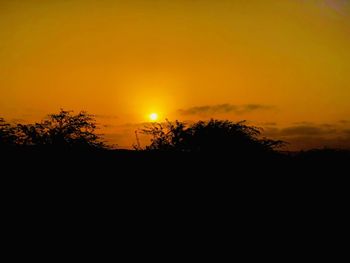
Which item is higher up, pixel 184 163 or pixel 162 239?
pixel 184 163

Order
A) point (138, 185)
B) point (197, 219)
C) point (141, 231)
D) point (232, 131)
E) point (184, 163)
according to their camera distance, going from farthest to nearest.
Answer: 1. point (232, 131)
2. point (184, 163)
3. point (138, 185)
4. point (197, 219)
5. point (141, 231)

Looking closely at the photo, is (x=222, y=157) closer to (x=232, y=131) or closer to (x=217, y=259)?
(x=217, y=259)

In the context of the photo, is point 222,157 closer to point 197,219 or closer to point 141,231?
point 197,219

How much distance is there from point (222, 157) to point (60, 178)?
654cm

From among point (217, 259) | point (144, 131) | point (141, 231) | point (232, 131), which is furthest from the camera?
point (144, 131)

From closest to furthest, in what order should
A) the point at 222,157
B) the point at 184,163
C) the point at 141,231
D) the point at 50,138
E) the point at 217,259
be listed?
the point at 217,259, the point at 141,231, the point at 184,163, the point at 222,157, the point at 50,138

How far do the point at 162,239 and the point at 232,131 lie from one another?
2328cm

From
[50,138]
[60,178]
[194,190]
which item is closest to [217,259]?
[194,190]

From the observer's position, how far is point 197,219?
14.5m

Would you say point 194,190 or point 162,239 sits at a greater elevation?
point 194,190

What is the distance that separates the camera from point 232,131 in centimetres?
3591

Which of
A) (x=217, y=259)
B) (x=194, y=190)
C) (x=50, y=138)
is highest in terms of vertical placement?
(x=50, y=138)

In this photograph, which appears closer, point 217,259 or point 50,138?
point 217,259

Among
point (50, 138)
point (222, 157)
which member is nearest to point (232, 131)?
point (50, 138)
